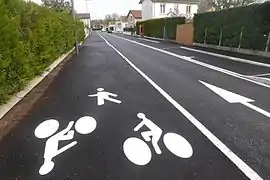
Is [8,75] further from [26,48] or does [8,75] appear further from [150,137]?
[150,137]

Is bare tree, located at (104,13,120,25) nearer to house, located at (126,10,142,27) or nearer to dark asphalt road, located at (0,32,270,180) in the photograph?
house, located at (126,10,142,27)

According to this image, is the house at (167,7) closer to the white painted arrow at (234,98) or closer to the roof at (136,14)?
the roof at (136,14)

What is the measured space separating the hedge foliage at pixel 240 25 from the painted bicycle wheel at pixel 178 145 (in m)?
12.8

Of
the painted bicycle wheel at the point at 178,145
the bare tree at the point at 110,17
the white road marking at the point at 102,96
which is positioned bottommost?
the bare tree at the point at 110,17

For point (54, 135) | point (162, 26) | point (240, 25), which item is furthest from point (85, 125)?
point (162, 26)

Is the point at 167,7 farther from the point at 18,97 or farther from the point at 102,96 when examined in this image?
the point at 18,97

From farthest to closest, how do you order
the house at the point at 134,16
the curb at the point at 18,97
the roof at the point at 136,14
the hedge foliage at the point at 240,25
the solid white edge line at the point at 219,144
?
the roof at the point at 136,14
the house at the point at 134,16
the hedge foliage at the point at 240,25
the curb at the point at 18,97
the solid white edge line at the point at 219,144

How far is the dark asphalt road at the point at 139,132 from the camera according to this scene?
12.2ft

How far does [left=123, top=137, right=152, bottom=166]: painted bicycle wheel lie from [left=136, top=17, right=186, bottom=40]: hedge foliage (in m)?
28.9

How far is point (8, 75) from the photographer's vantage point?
7.08m

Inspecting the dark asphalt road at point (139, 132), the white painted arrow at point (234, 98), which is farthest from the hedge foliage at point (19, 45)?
the white painted arrow at point (234, 98)

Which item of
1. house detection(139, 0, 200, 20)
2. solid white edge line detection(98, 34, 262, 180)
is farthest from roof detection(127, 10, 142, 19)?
solid white edge line detection(98, 34, 262, 180)

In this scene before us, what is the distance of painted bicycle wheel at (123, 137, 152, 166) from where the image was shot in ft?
13.0

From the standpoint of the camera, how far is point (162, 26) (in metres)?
38.2
